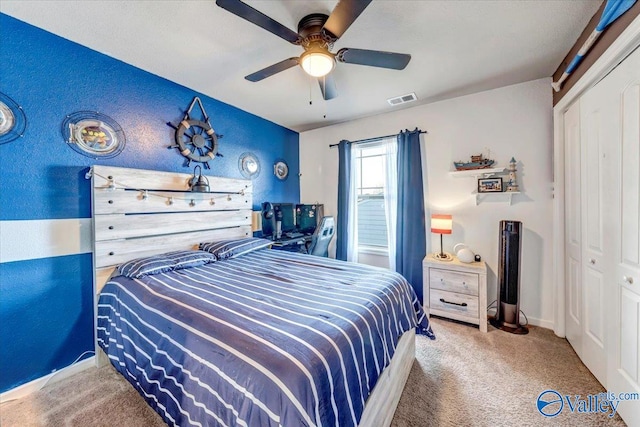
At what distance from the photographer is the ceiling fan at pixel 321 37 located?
135 cm

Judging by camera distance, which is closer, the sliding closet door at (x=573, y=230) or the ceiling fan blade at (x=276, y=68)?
the ceiling fan blade at (x=276, y=68)

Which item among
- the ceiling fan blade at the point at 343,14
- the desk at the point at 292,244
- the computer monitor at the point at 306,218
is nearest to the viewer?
the ceiling fan blade at the point at 343,14

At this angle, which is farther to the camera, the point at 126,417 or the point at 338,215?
the point at 338,215

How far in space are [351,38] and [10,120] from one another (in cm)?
254

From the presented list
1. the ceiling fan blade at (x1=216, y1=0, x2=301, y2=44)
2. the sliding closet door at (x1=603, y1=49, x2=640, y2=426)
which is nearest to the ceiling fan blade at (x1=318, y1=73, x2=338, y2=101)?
the ceiling fan blade at (x1=216, y1=0, x2=301, y2=44)

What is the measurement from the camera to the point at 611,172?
61.1 inches

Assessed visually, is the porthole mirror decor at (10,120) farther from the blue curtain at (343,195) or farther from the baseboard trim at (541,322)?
the baseboard trim at (541,322)

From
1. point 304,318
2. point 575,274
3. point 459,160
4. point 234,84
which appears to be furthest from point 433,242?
point 234,84

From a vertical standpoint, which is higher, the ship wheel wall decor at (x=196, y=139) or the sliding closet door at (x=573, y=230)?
the ship wheel wall decor at (x=196, y=139)

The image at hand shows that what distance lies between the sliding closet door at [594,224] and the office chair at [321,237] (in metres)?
2.31

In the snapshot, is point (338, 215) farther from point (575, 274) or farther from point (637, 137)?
point (637, 137)

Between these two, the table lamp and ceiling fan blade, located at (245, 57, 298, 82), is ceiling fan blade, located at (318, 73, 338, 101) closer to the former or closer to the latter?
ceiling fan blade, located at (245, 57, 298, 82)

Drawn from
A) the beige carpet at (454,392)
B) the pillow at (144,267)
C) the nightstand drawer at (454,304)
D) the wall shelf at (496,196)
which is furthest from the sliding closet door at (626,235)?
the pillow at (144,267)

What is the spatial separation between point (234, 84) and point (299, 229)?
2.15m
